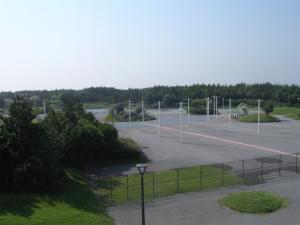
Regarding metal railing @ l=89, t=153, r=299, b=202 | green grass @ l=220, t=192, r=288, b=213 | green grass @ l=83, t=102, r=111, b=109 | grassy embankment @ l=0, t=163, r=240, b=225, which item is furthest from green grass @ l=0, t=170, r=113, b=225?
green grass @ l=83, t=102, r=111, b=109

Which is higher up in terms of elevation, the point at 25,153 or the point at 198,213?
the point at 25,153

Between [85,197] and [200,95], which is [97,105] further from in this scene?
[85,197]

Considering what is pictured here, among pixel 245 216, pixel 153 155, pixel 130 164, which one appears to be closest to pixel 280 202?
pixel 245 216

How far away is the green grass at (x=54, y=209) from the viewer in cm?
1992

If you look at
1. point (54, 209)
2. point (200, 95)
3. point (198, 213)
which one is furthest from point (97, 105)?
point (198, 213)

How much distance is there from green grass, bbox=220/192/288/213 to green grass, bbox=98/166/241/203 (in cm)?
320

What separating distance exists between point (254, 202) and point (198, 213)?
346cm

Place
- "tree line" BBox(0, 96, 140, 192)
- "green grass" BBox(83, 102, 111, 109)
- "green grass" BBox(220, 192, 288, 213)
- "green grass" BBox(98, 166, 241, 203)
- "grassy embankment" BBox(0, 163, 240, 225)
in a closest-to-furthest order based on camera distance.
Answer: "grassy embankment" BBox(0, 163, 240, 225)
"green grass" BBox(220, 192, 288, 213)
"tree line" BBox(0, 96, 140, 192)
"green grass" BBox(98, 166, 241, 203)
"green grass" BBox(83, 102, 111, 109)

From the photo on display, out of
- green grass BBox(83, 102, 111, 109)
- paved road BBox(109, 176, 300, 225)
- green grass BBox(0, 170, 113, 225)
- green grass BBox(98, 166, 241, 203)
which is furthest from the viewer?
green grass BBox(83, 102, 111, 109)

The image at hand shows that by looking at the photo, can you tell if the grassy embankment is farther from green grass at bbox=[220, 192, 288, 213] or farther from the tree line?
green grass at bbox=[220, 192, 288, 213]

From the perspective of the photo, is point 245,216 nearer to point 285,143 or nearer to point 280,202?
point 280,202

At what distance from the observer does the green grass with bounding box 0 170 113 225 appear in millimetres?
19922

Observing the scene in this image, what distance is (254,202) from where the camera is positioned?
901 inches

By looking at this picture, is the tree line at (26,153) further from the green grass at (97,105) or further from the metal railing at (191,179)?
the green grass at (97,105)
